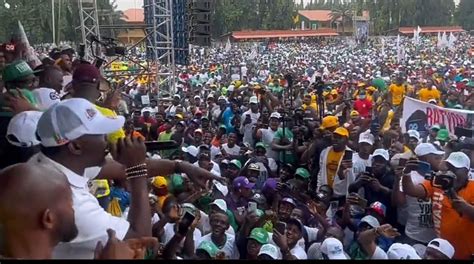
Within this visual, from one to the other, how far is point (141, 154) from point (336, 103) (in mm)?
8003

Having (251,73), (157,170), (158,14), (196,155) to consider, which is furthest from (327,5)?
(157,170)

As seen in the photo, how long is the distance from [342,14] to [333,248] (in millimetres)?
17331

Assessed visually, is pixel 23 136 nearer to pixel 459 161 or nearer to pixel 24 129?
pixel 24 129

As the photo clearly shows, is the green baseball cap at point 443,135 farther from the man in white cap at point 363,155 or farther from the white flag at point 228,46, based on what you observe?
the white flag at point 228,46

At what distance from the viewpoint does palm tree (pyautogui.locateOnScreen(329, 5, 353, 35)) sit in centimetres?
2003

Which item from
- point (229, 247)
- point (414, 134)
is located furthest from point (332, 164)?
point (229, 247)

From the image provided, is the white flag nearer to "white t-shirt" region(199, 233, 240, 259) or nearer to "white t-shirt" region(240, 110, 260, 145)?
"white t-shirt" region(240, 110, 260, 145)

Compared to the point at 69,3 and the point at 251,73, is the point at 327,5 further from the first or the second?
the point at 69,3

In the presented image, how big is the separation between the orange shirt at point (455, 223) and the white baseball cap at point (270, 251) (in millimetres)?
984

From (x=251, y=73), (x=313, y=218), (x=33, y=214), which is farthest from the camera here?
(x=251, y=73)

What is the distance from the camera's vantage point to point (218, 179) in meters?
2.47

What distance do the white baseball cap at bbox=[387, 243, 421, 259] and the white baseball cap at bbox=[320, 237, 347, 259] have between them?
0.27 m

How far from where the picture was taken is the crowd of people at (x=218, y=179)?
169 cm

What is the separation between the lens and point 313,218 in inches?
166
